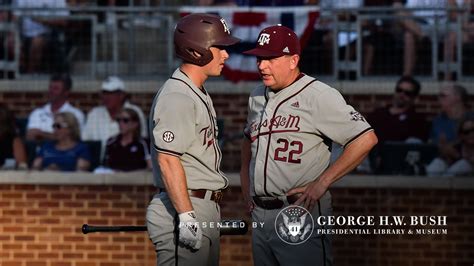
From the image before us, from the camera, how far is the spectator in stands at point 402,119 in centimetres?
1038

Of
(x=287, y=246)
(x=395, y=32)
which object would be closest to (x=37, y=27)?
(x=395, y=32)

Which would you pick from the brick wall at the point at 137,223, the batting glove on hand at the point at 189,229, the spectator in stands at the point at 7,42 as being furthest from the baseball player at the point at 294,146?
the spectator in stands at the point at 7,42

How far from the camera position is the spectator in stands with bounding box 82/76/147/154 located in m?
10.9

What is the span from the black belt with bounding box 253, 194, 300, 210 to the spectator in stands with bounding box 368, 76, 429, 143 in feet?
13.3

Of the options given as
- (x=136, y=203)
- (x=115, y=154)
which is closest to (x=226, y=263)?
(x=136, y=203)

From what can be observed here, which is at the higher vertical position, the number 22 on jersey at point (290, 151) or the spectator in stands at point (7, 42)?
the number 22 on jersey at point (290, 151)

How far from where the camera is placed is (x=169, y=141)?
19.4 ft

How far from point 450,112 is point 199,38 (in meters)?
4.78

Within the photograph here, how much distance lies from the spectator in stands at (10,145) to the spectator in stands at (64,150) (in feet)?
0.50

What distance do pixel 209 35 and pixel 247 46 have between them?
5.40 meters

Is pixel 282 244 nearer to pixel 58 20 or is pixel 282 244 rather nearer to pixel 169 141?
pixel 169 141

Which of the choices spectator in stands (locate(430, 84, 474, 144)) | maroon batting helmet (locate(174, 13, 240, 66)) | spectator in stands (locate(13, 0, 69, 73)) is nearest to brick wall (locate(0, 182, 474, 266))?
spectator in stands (locate(430, 84, 474, 144))

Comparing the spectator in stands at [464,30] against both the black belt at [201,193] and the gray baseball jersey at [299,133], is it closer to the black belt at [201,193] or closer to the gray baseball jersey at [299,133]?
the gray baseball jersey at [299,133]

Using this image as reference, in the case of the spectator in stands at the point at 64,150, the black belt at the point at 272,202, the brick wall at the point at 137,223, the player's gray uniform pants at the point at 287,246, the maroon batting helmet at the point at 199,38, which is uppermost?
the maroon batting helmet at the point at 199,38
